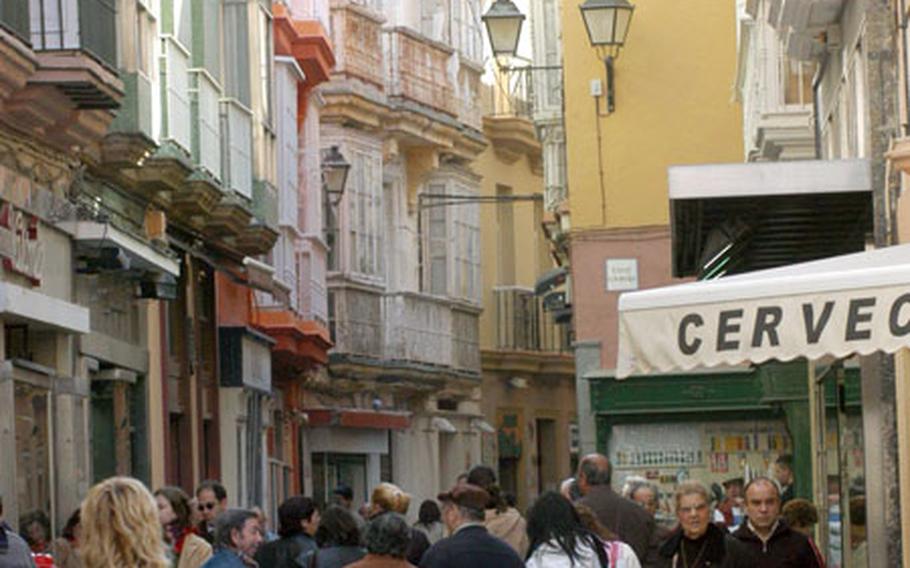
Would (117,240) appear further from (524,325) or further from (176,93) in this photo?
(524,325)

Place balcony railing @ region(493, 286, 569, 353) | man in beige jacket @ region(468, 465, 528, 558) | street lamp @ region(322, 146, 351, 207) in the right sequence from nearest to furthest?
man in beige jacket @ region(468, 465, 528, 558), street lamp @ region(322, 146, 351, 207), balcony railing @ region(493, 286, 569, 353)

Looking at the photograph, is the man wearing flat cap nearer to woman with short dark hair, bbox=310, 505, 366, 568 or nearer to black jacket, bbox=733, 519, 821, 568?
woman with short dark hair, bbox=310, 505, 366, 568

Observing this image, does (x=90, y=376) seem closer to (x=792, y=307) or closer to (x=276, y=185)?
(x=276, y=185)

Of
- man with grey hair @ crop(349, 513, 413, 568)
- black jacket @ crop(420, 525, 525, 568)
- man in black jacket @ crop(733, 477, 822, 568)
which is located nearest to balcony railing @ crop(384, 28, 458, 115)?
man in black jacket @ crop(733, 477, 822, 568)

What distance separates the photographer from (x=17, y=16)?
18.2 metres

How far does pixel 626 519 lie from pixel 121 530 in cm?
814

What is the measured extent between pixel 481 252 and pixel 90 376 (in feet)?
83.9

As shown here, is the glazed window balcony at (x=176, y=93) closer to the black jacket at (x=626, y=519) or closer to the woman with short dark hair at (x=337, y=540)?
the black jacket at (x=626, y=519)

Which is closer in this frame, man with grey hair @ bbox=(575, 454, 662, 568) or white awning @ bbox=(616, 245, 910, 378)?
white awning @ bbox=(616, 245, 910, 378)

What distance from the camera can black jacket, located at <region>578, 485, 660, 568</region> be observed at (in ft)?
54.3

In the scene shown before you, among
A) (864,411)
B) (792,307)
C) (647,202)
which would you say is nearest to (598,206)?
(647,202)

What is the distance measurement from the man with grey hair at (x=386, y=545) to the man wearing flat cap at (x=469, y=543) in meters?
0.49

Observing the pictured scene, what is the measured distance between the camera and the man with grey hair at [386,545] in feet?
41.6

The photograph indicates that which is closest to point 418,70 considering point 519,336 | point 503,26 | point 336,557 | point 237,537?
point 519,336
